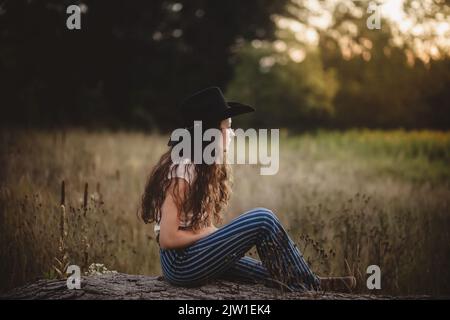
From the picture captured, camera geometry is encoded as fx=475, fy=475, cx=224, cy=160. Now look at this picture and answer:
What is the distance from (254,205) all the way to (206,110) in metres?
3.59

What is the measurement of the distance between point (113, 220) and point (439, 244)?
10.6ft

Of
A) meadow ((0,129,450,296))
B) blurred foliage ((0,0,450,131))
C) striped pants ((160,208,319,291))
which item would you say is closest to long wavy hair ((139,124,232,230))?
striped pants ((160,208,319,291))

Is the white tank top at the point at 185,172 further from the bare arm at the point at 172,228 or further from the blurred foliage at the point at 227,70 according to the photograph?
the blurred foliage at the point at 227,70

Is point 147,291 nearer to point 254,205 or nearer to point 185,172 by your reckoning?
point 185,172

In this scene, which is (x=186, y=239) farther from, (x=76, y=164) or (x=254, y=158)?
(x=254, y=158)

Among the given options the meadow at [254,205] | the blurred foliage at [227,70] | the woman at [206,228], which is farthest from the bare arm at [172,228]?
the blurred foliage at [227,70]

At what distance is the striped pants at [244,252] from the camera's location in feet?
9.64

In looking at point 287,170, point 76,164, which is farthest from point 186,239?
point 287,170

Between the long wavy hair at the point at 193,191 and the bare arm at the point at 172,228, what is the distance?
1.1 inches

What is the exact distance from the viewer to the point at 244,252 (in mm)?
3033

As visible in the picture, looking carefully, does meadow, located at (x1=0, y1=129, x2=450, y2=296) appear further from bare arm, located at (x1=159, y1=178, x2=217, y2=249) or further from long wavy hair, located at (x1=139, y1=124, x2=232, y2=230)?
bare arm, located at (x1=159, y1=178, x2=217, y2=249)

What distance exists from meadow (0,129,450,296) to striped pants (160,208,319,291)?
0.33 meters

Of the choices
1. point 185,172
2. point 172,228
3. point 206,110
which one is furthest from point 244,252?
point 206,110

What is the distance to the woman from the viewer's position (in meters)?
2.93
